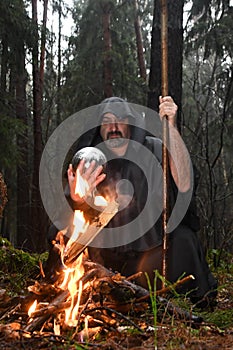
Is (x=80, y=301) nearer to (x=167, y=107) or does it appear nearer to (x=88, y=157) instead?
(x=88, y=157)

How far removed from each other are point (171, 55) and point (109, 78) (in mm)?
7451

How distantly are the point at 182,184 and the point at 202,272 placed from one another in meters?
0.85

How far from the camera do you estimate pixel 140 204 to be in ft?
14.5

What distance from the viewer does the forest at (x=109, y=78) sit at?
23.1ft

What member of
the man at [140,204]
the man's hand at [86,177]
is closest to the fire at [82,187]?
the man's hand at [86,177]

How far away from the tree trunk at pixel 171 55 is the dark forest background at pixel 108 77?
14mm

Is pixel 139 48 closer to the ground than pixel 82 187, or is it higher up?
higher up

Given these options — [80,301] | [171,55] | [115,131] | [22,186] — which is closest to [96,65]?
[22,186]

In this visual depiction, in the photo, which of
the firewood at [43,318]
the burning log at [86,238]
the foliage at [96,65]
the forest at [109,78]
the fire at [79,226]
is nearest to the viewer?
the firewood at [43,318]

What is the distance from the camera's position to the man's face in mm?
4586

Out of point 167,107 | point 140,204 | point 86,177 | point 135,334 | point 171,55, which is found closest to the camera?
point 135,334

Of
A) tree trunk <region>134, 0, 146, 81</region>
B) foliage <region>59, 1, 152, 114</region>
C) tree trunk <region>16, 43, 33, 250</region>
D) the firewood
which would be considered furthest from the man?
tree trunk <region>134, 0, 146, 81</region>

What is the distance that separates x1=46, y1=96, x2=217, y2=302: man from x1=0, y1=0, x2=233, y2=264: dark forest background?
5.54 feet

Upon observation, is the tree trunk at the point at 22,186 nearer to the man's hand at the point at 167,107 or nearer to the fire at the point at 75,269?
the fire at the point at 75,269
